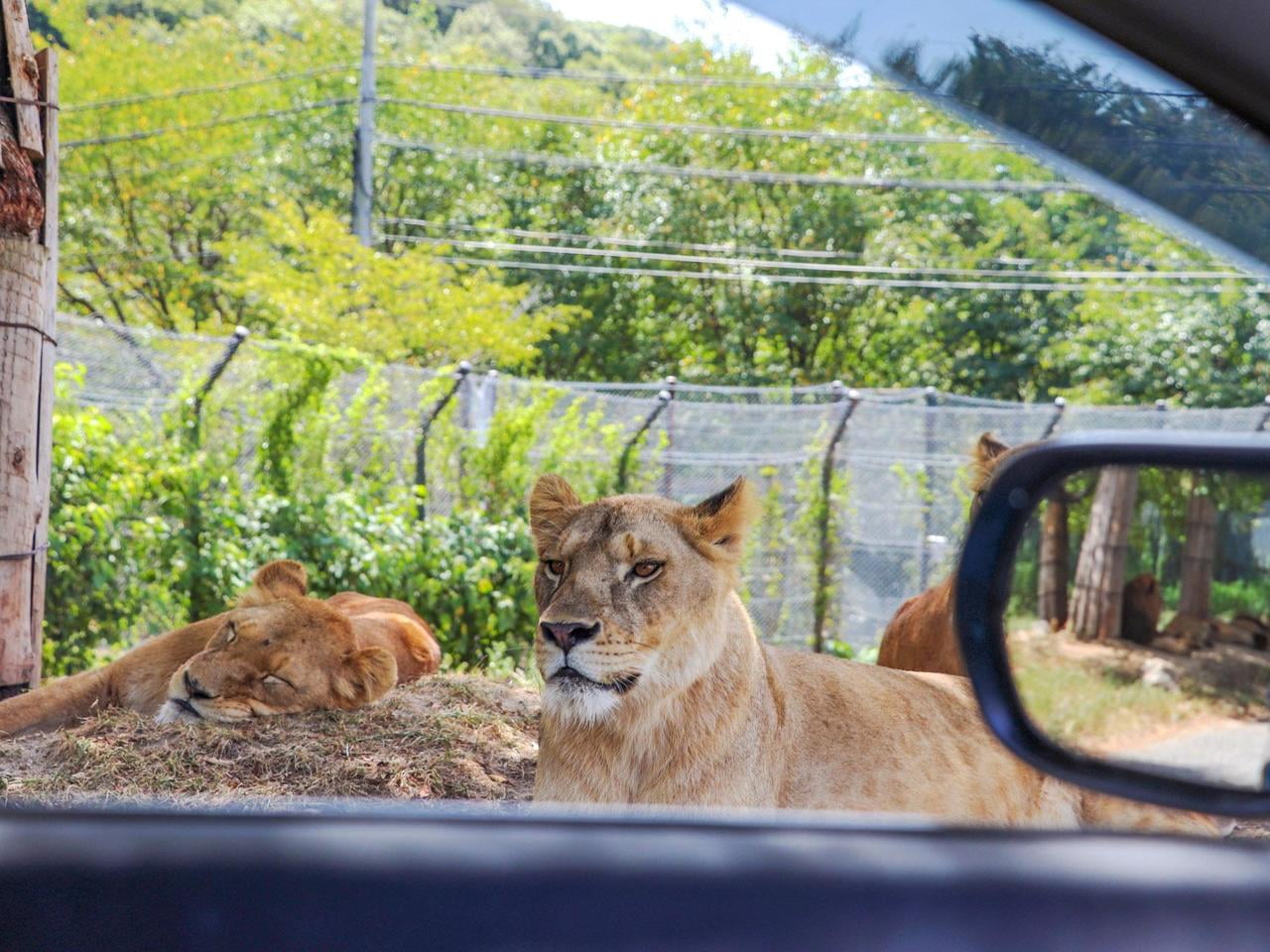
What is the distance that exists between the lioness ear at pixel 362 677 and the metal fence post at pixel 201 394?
330cm

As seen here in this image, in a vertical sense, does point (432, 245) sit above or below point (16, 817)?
above

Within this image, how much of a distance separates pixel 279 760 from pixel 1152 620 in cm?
251

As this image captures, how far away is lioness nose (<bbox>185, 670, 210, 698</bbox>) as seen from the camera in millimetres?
3340

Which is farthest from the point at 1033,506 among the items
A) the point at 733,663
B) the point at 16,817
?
the point at 733,663

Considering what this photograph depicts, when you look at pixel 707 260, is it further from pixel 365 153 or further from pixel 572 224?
pixel 365 153

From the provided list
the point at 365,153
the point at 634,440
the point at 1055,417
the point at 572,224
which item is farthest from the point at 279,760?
the point at 572,224

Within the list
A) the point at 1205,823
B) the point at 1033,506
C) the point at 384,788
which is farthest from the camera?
the point at 384,788

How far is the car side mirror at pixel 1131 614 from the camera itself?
961mm

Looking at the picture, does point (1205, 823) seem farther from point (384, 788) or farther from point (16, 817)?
point (384, 788)

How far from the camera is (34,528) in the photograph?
3.68 metres

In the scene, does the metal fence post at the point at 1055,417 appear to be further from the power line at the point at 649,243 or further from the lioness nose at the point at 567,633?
the power line at the point at 649,243

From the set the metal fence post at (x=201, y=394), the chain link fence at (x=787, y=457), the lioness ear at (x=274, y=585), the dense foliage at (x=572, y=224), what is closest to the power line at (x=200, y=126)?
the dense foliage at (x=572, y=224)

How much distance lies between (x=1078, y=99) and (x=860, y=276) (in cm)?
1964

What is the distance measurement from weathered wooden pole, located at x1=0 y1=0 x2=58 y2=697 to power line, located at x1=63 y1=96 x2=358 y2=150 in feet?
53.0
